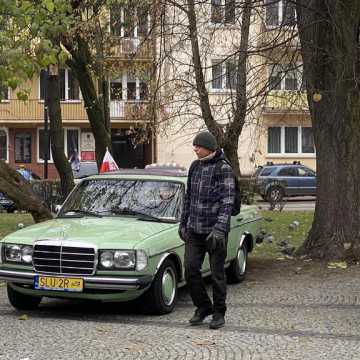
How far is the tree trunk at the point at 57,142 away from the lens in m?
19.5

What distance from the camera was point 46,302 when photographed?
8414mm

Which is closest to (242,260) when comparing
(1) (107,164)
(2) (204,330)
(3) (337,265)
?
(3) (337,265)

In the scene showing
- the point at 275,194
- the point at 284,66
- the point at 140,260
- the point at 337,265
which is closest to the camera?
the point at 140,260

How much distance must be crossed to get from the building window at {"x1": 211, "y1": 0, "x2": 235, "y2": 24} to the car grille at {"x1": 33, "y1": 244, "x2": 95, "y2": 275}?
6102 mm

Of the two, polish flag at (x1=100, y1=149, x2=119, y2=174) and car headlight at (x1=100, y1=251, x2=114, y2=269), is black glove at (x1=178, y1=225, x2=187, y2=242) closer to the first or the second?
car headlight at (x1=100, y1=251, x2=114, y2=269)

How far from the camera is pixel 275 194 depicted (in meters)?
24.7

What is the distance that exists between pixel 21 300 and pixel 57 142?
12.3 meters

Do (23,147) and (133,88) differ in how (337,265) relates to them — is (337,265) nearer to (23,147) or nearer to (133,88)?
(133,88)

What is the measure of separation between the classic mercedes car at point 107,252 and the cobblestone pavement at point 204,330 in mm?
307

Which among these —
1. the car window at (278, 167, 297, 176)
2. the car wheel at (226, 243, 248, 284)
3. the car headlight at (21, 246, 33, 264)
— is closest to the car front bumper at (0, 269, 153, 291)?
the car headlight at (21, 246, 33, 264)

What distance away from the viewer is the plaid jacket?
22.9ft

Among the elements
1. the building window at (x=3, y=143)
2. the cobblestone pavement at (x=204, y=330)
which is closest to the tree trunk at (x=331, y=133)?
the cobblestone pavement at (x=204, y=330)

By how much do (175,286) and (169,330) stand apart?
97cm

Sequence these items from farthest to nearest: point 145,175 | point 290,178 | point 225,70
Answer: point 290,178
point 225,70
point 145,175
